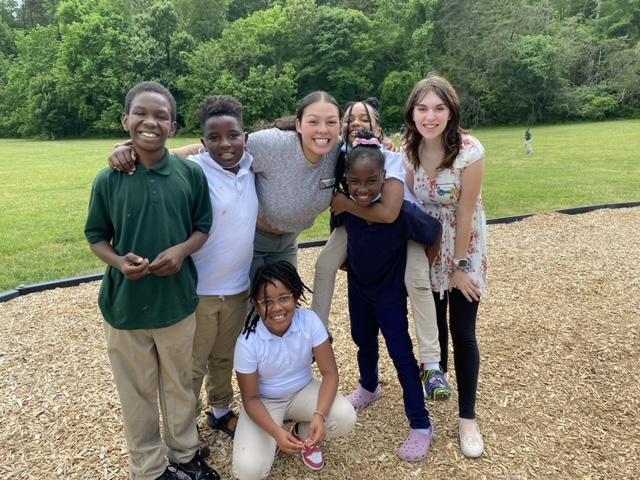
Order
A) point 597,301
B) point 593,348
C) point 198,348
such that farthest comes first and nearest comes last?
point 597,301 < point 593,348 < point 198,348

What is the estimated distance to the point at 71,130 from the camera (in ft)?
140

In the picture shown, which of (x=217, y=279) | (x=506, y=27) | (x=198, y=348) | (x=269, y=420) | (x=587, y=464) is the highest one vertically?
(x=506, y=27)

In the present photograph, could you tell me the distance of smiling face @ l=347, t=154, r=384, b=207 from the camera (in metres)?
2.64

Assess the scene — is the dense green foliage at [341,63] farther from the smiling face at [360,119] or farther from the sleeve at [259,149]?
the sleeve at [259,149]

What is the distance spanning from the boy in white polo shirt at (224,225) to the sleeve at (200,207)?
0.12 meters

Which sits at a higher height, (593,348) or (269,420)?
(269,420)

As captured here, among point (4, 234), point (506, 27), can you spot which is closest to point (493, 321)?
point (4, 234)

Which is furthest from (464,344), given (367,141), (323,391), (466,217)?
(367,141)

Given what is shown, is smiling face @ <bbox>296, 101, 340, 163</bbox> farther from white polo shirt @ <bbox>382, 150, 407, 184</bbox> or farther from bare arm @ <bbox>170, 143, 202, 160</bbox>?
bare arm @ <bbox>170, 143, 202, 160</bbox>

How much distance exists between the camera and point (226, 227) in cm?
264

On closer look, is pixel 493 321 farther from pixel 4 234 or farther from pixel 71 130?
pixel 71 130

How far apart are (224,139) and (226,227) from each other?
1.47 feet

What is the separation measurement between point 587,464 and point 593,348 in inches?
63.7

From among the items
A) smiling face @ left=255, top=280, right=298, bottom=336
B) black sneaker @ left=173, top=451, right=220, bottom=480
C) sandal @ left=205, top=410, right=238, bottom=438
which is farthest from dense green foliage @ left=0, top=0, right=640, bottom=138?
black sneaker @ left=173, top=451, right=220, bottom=480
